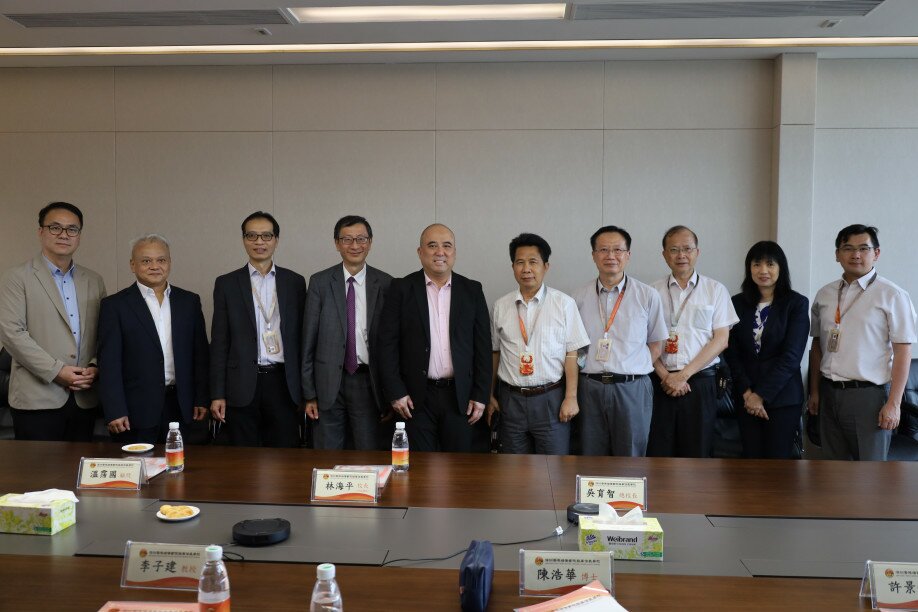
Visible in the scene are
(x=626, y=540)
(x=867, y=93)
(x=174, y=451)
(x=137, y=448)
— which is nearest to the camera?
(x=626, y=540)

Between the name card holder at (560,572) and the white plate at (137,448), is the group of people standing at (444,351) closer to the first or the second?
the white plate at (137,448)

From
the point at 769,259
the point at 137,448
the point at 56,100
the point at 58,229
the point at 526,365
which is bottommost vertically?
the point at 137,448

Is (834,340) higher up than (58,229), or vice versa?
(58,229)

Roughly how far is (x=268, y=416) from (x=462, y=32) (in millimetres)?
2767

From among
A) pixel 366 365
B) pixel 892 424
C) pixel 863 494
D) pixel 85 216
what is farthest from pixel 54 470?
pixel 892 424

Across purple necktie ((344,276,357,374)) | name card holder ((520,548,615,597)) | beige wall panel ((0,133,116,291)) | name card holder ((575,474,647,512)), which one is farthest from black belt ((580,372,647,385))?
beige wall panel ((0,133,116,291))

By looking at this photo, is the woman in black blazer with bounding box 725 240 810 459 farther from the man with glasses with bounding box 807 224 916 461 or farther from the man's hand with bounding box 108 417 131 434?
the man's hand with bounding box 108 417 131 434

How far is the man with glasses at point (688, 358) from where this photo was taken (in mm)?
4164

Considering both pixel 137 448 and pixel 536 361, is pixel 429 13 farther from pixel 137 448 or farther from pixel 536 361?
pixel 137 448

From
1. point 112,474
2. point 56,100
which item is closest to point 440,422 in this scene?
point 112,474

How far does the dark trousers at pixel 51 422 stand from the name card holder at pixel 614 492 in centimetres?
298

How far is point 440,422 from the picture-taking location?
12.9ft

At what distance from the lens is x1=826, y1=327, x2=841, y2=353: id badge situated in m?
4.17

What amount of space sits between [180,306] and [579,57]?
334cm
